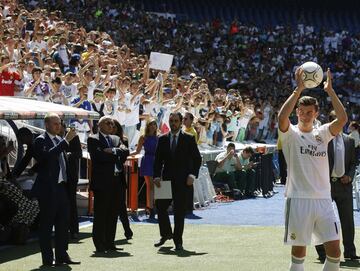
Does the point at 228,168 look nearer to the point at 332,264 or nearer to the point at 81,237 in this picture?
the point at 81,237

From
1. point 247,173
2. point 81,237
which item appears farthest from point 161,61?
point 81,237

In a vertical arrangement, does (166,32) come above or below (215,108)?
above

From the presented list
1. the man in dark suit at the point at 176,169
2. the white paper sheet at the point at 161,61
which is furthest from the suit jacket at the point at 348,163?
the white paper sheet at the point at 161,61

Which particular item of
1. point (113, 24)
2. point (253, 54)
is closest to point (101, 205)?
point (113, 24)

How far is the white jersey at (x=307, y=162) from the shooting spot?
31.7 feet

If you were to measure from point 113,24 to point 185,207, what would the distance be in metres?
24.9

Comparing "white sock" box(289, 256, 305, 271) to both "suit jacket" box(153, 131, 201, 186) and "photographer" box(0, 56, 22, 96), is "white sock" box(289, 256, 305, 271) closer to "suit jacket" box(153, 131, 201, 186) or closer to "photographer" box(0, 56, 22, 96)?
"suit jacket" box(153, 131, 201, 186)

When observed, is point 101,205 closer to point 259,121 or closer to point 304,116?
point 304,116

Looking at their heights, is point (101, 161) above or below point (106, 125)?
below

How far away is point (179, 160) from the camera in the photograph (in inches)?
537

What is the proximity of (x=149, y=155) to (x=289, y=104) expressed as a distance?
8.13 metres

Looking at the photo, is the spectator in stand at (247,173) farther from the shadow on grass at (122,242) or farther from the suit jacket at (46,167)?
the suit jacket at (46,167)

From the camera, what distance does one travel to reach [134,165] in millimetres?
17844

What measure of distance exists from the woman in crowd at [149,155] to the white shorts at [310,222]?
7.63 m
